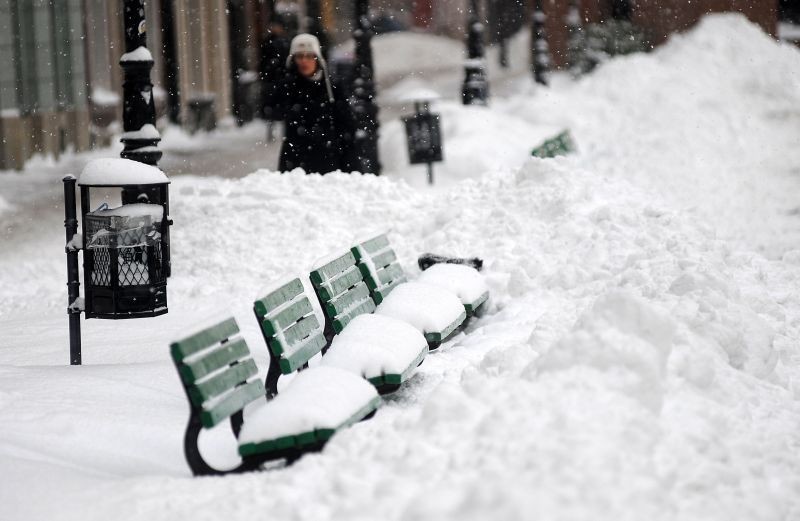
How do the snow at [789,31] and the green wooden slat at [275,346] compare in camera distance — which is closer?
the green wooden slat at [275,346]

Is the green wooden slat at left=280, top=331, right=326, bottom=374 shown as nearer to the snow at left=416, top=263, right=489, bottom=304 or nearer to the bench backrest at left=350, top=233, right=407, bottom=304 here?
the bench backrest at left=350, top=233, right=407, bottom=304

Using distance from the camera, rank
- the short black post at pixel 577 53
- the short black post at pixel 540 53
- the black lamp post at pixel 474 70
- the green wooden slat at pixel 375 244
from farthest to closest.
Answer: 1. the short black post at pixel 577 53
2. the short black post at pixel 540 53
3. the black lamp post at pixel 474 70
4. the green wooden slat at pixel 375 244

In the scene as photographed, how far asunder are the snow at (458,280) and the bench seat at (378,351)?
61.4 inches

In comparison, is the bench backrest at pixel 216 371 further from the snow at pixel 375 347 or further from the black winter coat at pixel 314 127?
the black winter coat at pixel 314 127

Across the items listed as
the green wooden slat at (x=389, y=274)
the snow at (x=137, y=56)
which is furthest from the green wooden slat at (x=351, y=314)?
the snow at (x=137, y=56)

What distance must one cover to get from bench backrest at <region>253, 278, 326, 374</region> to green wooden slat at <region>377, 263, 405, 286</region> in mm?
1359

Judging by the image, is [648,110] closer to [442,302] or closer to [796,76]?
[796,76]

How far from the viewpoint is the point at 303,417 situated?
491 cm

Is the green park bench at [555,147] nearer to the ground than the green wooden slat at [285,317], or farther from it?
farther from it

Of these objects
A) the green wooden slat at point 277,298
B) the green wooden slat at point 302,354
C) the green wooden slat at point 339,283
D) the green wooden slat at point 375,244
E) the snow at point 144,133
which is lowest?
the green wooden slat at point 302,354

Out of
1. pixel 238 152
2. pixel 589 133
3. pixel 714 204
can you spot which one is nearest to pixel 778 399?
pixel 714 204

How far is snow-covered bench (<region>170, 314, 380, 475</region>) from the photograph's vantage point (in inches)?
192

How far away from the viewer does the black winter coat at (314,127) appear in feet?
39.5

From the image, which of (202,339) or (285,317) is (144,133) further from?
(202,339)
